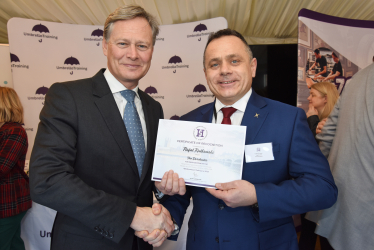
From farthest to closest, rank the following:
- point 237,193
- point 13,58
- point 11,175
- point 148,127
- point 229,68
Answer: point 13,58 < point 11,175 < point 148,127 < point 229,68 < point 237,193

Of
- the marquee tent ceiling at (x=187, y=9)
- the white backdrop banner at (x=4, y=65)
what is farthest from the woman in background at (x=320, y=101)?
the white backdrop banner at (x=4, y=65)

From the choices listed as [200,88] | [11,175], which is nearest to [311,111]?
[200,88]

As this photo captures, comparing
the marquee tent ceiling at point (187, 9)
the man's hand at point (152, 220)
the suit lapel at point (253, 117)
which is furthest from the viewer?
the marquee tent ceiling at point (187, 9)

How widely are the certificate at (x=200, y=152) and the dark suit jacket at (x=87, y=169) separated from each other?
0.25 meters

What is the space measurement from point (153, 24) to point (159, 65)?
2756 millimetres

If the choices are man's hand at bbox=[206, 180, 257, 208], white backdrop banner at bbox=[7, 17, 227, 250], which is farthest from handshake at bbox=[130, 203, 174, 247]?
white backdrop banner at bbox=[7, 17, 227, 250]

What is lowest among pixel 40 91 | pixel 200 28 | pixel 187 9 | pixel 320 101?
pixel 320 101

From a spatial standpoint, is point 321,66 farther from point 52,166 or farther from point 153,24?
point 52,166

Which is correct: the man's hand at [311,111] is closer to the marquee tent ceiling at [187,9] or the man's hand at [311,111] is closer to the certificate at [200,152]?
the marquee tent ceiling at [187,9]

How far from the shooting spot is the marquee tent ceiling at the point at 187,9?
166 inches

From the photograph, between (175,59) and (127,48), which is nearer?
(127,48)

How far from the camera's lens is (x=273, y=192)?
51.6 inches

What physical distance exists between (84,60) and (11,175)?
265cm

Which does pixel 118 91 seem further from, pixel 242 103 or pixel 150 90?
pixel 150 90
